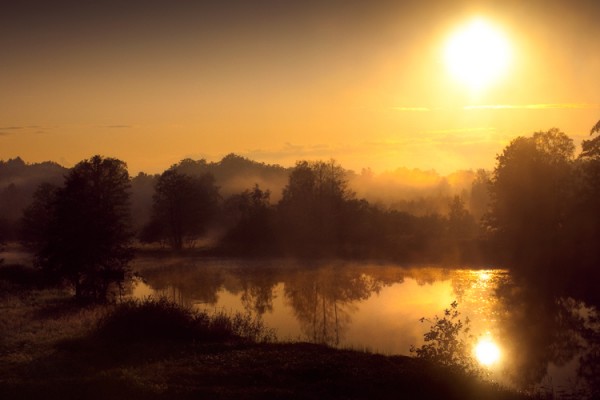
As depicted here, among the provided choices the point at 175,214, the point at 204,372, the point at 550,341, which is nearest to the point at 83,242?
the point at 204,372

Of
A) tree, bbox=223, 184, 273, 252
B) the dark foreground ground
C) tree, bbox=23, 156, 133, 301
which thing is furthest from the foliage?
tree, bbox=223, 184, 273, 252

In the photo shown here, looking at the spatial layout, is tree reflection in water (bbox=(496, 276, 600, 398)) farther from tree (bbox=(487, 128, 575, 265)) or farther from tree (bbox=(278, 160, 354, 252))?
tree (bbox=(278, 160, 354, 252))

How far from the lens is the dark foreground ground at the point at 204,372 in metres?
18.2

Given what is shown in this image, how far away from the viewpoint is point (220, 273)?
2633 inches

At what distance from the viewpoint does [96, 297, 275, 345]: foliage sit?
2653 cm

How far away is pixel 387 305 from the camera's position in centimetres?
4506

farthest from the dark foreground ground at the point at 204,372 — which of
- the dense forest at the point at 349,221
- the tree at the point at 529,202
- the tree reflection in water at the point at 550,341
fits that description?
the tree at the point at 529,202

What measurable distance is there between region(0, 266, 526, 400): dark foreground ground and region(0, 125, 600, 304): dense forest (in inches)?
771

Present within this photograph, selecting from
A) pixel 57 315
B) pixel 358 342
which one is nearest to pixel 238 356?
pixel 358 342

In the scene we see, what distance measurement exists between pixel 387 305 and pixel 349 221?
43396mm

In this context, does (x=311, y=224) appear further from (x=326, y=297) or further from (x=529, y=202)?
(x=326, y=297)

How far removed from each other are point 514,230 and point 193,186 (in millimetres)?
51929

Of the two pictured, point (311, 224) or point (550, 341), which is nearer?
point (550, 341)

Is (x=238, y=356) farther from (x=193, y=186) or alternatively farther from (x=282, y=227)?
(x=193, y=186)
